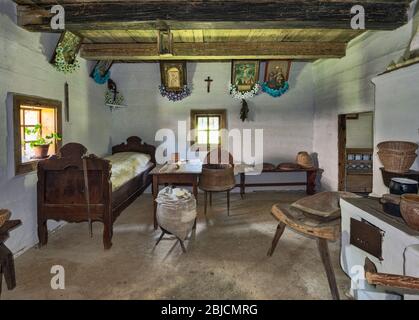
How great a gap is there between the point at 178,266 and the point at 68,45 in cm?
370

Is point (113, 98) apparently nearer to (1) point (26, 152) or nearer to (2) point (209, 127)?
(2) point (209, 127)

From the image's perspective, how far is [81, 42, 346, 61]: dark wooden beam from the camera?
522 cm

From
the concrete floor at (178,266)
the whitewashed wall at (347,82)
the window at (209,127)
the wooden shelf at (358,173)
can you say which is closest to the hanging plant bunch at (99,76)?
the window at (209,127)

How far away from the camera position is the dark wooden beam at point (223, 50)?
17.1 ft

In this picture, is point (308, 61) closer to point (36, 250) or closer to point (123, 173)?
point (123, 173)

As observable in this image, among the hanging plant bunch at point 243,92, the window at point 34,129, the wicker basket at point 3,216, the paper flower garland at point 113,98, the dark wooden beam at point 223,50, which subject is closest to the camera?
the wicker basket at point 3,216

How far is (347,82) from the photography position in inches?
210

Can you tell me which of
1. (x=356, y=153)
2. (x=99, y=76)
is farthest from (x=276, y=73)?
(x=99, y=76)

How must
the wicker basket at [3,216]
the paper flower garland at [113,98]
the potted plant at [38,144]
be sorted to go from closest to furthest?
the wicker basket at [3,216] → the potted plant at [38,144] → the paper flower garland at [113,98]

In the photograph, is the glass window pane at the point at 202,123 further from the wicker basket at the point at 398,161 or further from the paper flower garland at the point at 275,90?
the wicker basket at the point at 398,161

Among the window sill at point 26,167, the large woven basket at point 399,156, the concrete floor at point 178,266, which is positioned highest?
the large woven basket at point 399,156

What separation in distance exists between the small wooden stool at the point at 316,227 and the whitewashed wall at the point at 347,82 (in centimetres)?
192

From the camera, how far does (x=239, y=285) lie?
2725mm
